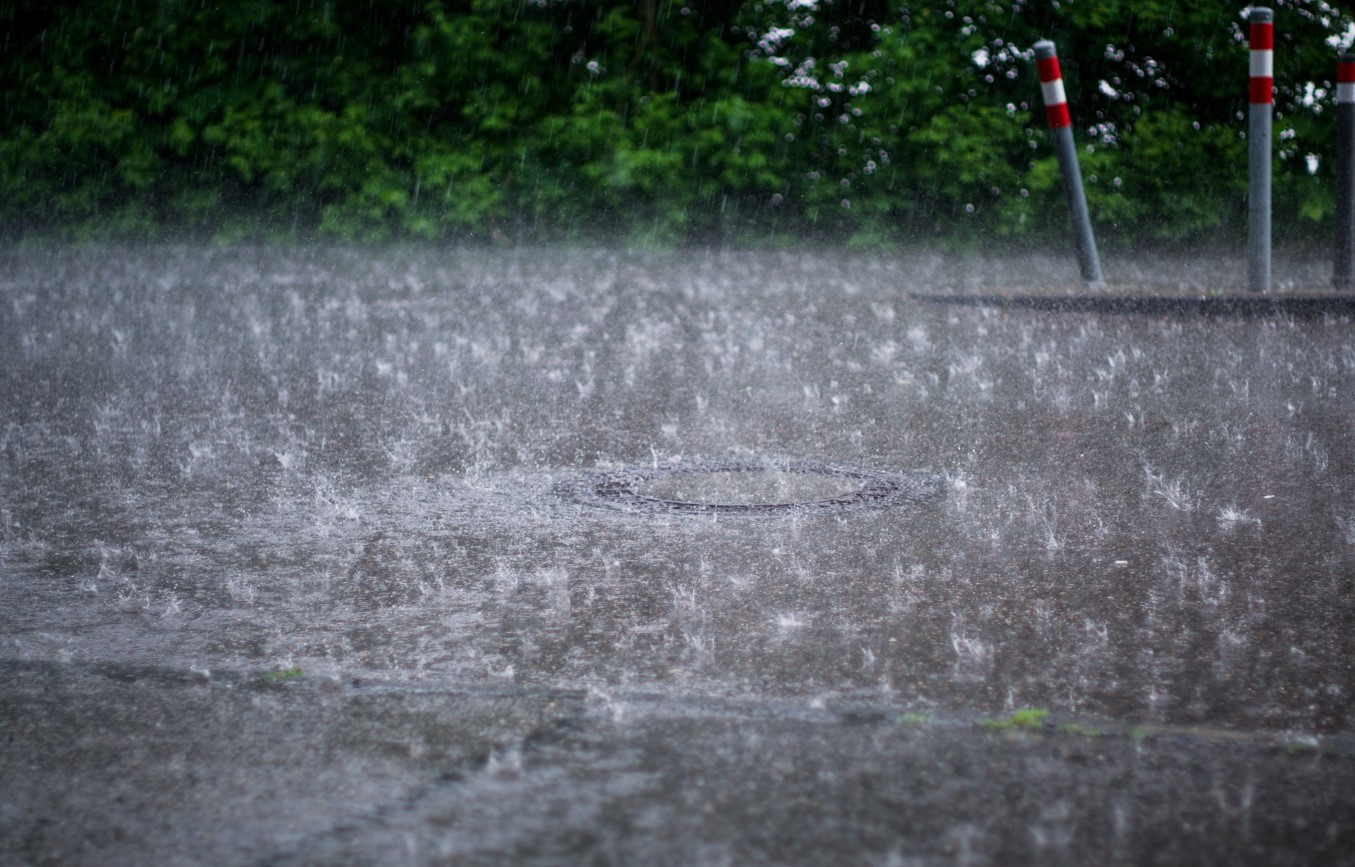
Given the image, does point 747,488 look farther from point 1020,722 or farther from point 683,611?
point 1020,722

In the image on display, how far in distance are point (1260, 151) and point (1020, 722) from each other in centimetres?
782

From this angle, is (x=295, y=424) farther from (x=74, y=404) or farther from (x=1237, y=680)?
(x=1237, y=680)

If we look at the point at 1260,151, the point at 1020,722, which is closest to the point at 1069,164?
the point at 1260,151

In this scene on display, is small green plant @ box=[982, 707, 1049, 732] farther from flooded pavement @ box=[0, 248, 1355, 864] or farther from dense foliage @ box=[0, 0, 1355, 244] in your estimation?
dense foliage @ box=[0, 0, 1355, 244]

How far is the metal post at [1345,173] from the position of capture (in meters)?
9.55

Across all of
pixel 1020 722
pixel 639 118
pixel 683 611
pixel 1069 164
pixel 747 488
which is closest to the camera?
pixel 1020 722

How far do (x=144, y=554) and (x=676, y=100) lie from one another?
41.2ft

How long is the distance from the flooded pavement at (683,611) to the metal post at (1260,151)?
1827 mm

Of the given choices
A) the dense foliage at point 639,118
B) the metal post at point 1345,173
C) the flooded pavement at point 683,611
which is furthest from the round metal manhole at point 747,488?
the dense foliage at point 639,118

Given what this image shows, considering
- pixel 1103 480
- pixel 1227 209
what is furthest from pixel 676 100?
pixel 1103 480

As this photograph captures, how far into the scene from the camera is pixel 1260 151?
31.7ft

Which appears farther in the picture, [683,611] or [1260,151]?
[1260,151]

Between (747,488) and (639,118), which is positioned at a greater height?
(639,118)

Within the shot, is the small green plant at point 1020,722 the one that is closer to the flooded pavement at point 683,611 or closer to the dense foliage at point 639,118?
the flooded pavement at point 683,611
